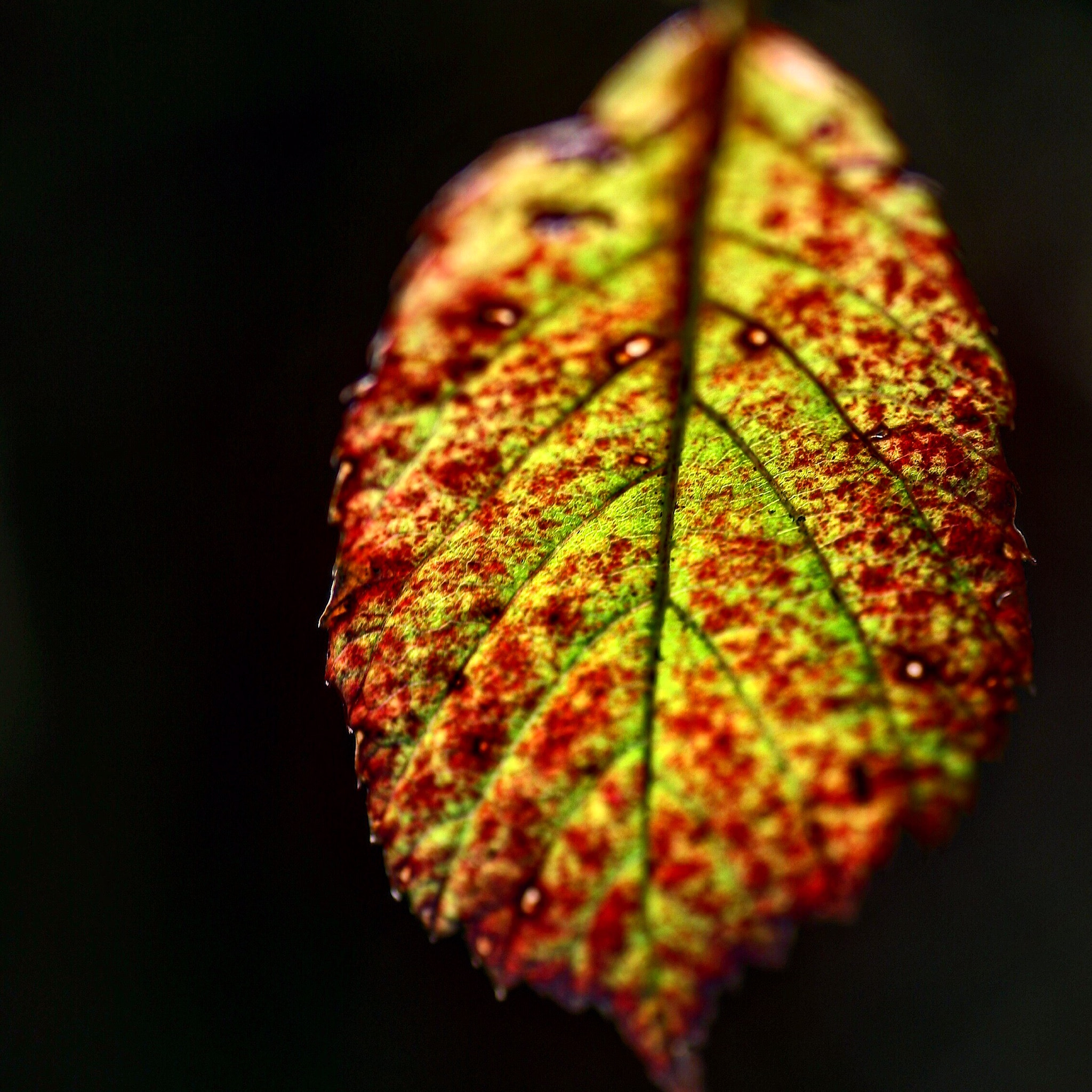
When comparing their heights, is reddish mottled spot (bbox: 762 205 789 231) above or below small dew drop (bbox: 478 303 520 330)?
above

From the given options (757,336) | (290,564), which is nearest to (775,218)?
(757,336)

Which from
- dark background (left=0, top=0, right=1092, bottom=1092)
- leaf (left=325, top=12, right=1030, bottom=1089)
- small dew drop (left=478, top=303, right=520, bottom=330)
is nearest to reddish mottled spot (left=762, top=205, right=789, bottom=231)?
leaf (left=325, top=12, right=1030, bottom=1089)

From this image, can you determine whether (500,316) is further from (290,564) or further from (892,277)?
(290,564)

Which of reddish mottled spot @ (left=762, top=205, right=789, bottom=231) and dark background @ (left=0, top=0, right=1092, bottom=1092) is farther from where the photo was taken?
dark background @ (left=0, top=0, right=1092, bottom=1092)

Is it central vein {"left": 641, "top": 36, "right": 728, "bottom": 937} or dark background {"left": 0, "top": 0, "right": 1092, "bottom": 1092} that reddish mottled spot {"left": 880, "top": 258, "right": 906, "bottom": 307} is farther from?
dark background {"left": 0, "top": 0, "right": 1092, "bottom": 1092}

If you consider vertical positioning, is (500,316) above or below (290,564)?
above

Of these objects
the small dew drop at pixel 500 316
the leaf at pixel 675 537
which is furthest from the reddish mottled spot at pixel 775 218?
the small dew drop at pixel 500 316

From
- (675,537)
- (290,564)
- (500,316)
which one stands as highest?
(500,316)

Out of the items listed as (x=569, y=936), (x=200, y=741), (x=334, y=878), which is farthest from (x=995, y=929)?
(x=569, y=936)
